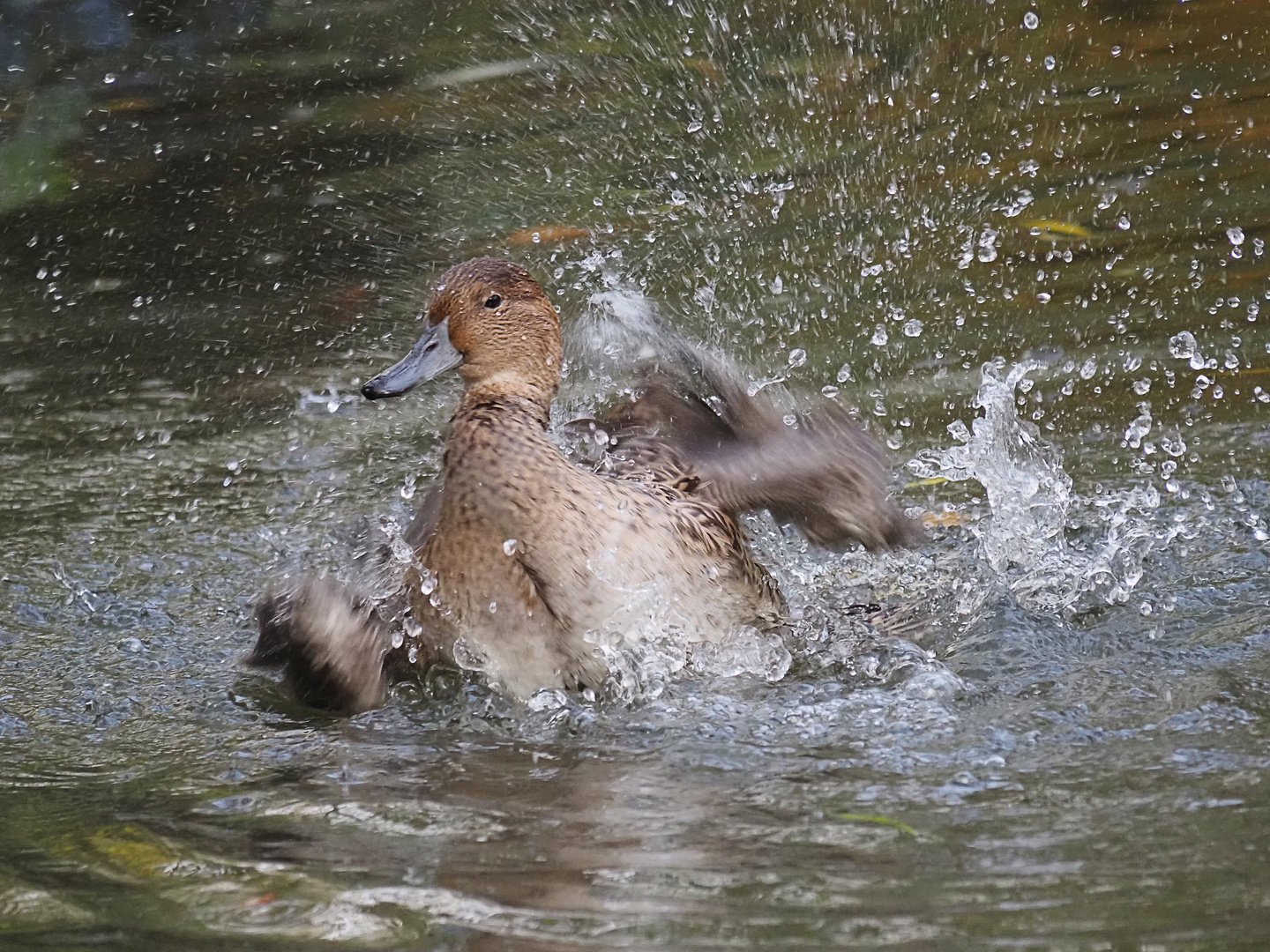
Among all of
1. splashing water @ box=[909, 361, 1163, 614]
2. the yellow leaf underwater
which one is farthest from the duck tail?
the yellow leaf underwater

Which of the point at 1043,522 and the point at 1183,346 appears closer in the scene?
the point at 1043,522

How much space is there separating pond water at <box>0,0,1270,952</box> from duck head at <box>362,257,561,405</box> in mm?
833

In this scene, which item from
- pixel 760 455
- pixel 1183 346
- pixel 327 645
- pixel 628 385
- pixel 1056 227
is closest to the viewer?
pixel 327 645

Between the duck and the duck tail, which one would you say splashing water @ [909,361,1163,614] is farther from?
the duck tail

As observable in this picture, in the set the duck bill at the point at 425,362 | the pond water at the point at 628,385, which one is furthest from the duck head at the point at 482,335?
the pond water at the point at 628,385

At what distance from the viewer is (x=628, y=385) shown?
564 cm

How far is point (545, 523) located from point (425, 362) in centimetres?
71

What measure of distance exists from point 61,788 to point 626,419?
78.3 inches

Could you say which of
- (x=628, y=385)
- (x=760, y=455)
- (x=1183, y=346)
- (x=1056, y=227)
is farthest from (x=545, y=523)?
(x=1056, y=227)

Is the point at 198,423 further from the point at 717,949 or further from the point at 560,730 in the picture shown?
the point at 717,949

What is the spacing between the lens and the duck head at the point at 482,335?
15.7ft

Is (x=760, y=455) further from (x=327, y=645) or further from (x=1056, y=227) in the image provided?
(x=1056, y=227)

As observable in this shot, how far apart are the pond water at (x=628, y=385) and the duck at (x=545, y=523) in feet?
0.45

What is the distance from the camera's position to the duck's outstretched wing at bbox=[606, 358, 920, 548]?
15.0 ft
